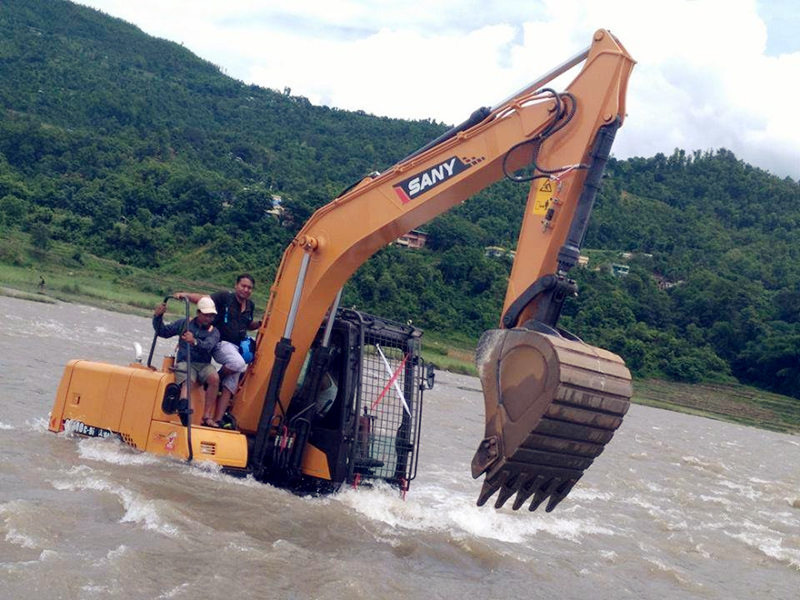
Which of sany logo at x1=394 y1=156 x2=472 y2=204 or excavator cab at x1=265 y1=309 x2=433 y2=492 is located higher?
sany logo at x1=394 y1=156 x2=472 y2=204

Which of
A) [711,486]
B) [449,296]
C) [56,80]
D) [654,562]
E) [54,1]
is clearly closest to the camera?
[654,562]

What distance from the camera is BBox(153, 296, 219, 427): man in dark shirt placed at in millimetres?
8969

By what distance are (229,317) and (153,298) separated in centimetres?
3218

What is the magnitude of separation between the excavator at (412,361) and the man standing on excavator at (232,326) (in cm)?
16

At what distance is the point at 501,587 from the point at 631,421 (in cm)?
2591

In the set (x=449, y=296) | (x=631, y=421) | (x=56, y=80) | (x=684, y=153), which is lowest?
(x=631, y=421)

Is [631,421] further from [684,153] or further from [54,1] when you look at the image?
[54,1]

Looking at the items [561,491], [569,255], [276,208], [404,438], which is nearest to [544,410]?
[561,491]

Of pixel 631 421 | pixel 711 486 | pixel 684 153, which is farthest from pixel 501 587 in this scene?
pixel 684 153

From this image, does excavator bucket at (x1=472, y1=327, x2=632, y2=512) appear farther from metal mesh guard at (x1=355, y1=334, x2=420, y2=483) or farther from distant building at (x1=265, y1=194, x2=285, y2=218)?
distant building at (x1=265, y1=194, x2=285, y2=218)

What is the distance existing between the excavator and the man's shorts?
0.12 metres

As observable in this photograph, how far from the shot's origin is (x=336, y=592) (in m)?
6.65

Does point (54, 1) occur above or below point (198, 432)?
above

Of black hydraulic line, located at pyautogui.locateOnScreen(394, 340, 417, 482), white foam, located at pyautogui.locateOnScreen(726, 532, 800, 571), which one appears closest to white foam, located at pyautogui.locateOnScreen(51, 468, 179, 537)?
black hydraulic line, located at pyautogui.locateOnScreen(394, 340, 417, 482)
